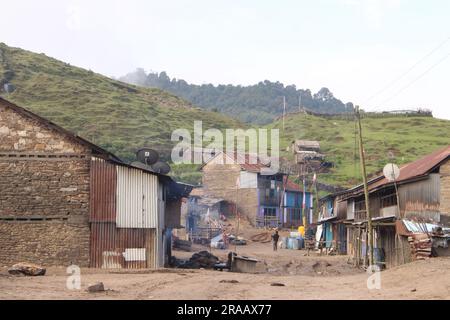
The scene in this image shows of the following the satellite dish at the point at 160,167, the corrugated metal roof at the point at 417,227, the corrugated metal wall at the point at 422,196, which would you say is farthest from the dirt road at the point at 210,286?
the satellite dish at the point at 160,167

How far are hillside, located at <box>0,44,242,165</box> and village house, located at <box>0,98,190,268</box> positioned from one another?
188 feet

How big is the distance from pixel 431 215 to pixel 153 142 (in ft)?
239

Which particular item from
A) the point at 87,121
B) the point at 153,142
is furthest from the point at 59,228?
the point at 87,121

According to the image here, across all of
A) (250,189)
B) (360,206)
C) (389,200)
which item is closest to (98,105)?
(250,189)

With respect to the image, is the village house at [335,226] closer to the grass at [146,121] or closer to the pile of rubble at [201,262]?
the pile of rubble at [201,262]

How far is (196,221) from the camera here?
70875 millimetres

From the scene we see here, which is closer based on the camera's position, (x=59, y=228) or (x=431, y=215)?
(x=59, y=228)

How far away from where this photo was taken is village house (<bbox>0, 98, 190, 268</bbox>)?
100ft

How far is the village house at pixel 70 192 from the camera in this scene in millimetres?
30594

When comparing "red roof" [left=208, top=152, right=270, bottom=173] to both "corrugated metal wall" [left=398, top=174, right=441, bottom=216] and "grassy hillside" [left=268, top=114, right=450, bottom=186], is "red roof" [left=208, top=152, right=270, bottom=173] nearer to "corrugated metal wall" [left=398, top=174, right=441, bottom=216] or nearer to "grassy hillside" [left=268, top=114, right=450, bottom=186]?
"grassy hillside" [left=268, top=114, right=450, bottom=186]

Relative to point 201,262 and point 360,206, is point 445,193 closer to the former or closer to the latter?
point 201,262

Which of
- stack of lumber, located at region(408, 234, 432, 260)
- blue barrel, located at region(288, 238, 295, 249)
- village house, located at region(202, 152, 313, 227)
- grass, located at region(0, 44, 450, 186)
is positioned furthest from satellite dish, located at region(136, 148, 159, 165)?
grass, located at region(0, 44, 450, 186)

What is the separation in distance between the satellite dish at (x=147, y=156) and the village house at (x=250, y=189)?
37706 millimetres
